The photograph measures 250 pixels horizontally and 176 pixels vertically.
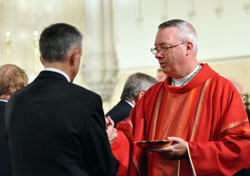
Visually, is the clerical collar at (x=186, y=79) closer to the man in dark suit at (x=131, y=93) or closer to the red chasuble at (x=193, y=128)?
the red chasuble at (x=193, y=128)

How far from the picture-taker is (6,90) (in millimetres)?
3738

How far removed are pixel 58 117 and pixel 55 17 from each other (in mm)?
8342

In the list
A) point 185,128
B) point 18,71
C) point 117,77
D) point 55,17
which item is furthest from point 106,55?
point 185,128

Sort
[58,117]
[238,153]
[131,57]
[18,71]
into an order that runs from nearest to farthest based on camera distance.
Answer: [58,117]
[238,153]
[18,71]
[131,57]

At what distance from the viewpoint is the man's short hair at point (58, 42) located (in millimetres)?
2549

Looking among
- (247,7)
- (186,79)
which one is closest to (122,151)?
(186,79)

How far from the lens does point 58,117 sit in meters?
2.42

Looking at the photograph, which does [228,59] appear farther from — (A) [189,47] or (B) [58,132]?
Result: (B) [58,132]

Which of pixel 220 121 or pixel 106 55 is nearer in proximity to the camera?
pixel 220 121

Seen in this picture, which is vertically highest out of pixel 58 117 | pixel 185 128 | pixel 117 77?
pixel 58 117

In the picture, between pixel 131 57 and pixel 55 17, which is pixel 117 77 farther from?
pixel 55 17

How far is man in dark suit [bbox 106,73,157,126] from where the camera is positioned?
4691 millimetres

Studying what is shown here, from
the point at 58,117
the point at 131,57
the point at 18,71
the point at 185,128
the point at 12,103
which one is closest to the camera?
the point at 58,117

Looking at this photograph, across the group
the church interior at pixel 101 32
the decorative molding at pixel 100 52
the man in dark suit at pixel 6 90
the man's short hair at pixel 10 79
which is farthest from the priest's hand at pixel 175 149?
the decorative molding at pixel 100 52
